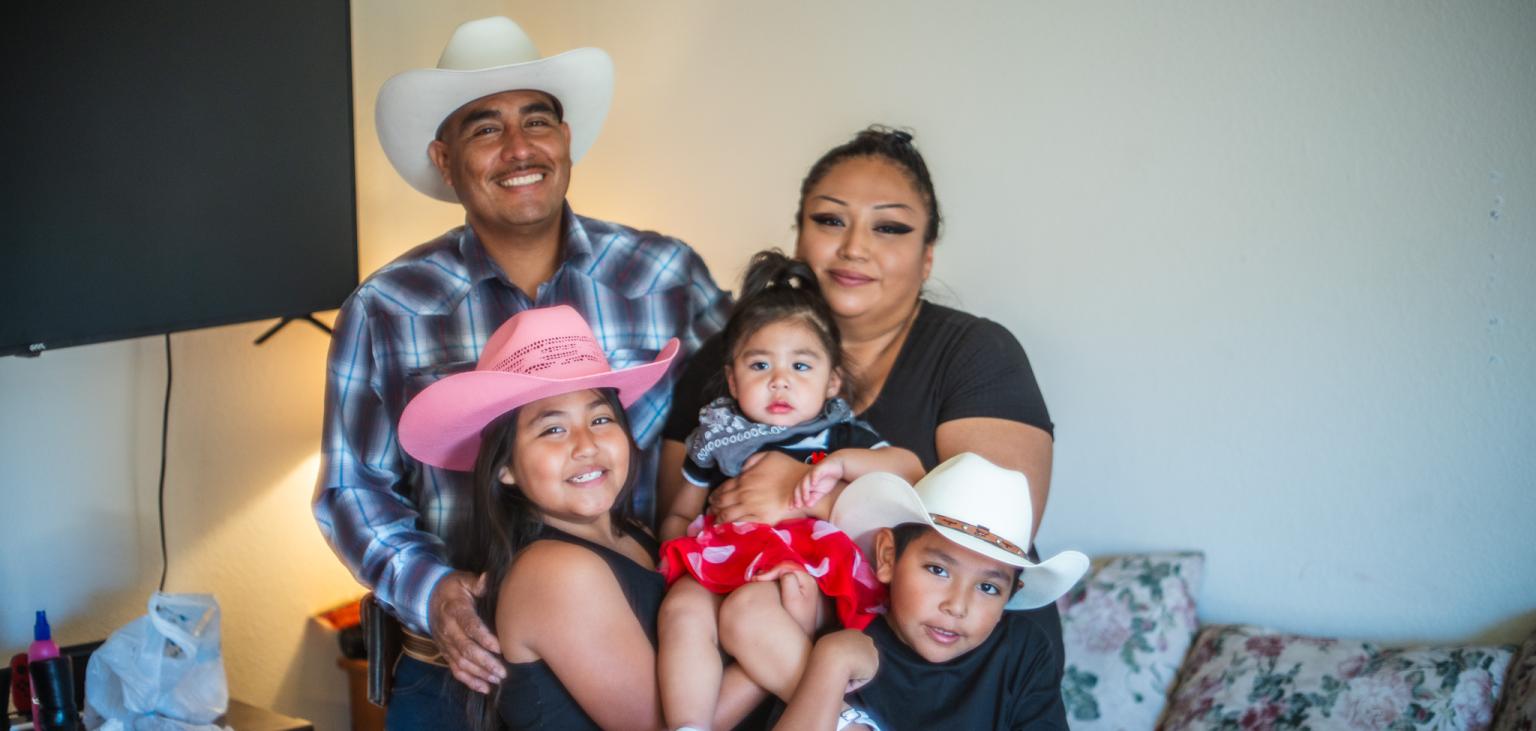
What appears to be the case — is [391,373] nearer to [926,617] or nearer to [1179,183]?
[926,617]

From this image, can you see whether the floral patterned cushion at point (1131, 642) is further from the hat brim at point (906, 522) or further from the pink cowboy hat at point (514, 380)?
the pink cowboy hat at point (514, 380)

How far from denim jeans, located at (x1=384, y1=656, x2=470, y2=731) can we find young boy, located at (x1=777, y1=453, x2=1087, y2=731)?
83 cm

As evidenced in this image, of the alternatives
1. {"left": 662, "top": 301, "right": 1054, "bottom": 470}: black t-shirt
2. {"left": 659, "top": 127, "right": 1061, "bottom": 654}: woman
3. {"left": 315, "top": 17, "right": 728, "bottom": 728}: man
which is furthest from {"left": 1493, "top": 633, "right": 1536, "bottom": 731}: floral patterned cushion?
{"left": 315, "top": 17, "right": 728, "bottom": 728}: man

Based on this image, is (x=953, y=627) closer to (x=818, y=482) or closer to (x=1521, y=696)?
(x=818, y=482)

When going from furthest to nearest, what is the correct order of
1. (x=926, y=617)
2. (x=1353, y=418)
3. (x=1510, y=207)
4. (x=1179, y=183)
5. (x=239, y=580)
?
(x=239, y=580), (x=1179, y=183), (x=1353, y=418), (x=1510, y=207), (x=926, y=617)

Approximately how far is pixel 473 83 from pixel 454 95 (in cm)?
6

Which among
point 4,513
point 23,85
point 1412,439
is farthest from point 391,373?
point 1412,439

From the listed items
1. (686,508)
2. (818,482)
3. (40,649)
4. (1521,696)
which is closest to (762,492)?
(818,482)

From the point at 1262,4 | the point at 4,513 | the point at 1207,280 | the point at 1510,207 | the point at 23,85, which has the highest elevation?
the point at 1262,4

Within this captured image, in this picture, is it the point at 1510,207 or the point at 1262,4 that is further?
the point at 1262,4

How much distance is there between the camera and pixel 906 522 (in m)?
Answer: 1.96

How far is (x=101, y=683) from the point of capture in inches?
99.3

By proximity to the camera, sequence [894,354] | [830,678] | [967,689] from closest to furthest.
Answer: [830,678], [967,689], [894,354]

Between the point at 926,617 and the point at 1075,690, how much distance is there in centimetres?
86
